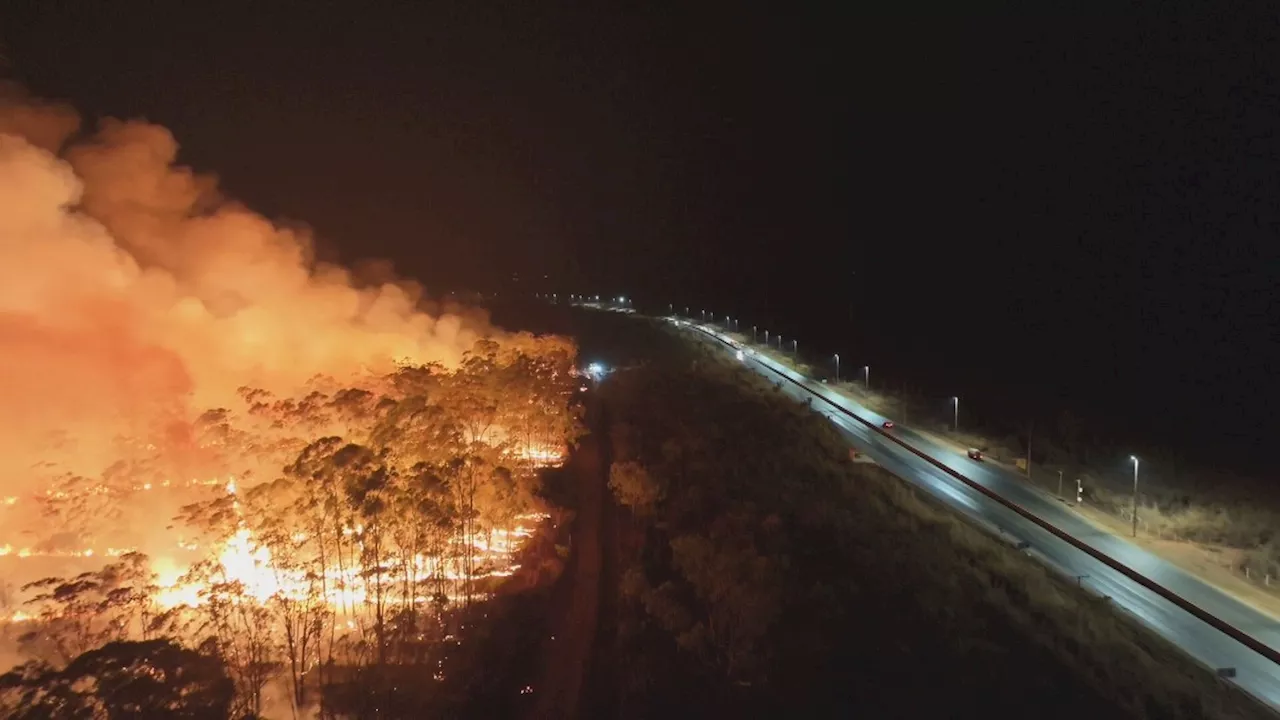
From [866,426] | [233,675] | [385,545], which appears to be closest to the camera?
[233,675]

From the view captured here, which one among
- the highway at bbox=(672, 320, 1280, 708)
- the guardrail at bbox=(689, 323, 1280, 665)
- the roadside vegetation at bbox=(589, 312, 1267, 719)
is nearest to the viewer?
the roadside vegetation at bbox=(589, 312, 1267, 719)

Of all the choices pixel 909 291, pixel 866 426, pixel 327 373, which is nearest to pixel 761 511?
pixel 866 426

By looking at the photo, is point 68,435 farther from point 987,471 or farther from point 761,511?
point 987,471

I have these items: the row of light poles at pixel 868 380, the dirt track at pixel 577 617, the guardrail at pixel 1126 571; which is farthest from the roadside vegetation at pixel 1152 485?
the dirt track at pixel 577 617

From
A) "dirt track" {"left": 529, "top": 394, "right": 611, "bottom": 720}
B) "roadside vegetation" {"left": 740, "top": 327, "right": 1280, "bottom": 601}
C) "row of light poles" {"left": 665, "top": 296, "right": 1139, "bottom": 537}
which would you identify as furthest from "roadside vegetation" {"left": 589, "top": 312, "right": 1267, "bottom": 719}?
"roadside vegetation" {"left": 740, "top": 327, "right": 1280, "bottom": 601}

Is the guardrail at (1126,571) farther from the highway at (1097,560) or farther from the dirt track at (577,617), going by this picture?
the dirt track at (577,617)

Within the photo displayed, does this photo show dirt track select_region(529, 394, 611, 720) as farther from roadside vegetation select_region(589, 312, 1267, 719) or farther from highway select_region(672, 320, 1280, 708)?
highway select_region(672, 320, 1280, 708)
